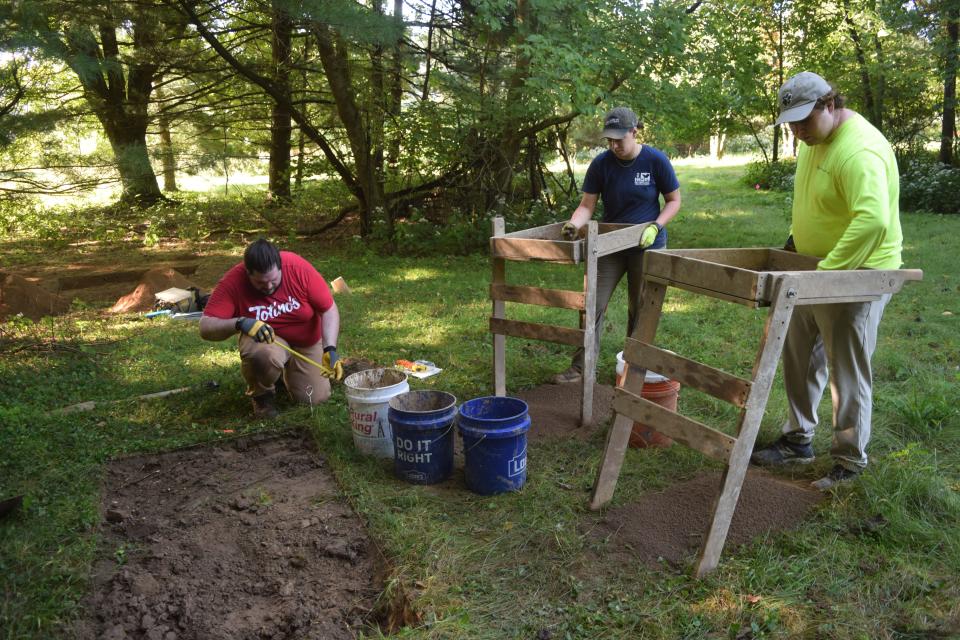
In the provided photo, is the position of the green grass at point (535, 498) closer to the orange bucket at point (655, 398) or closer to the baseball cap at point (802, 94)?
the orange bucket at point (655, 398)

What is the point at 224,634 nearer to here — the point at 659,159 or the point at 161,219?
the point at 659,159

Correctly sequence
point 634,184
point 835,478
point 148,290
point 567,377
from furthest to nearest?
point 148,290, point 567,377, point 634,184, point 835,478

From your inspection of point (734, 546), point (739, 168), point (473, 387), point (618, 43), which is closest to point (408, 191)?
point (618, 43)

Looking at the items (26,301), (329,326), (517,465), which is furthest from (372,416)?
(26,301)

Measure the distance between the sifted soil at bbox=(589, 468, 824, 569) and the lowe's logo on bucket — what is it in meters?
0.49

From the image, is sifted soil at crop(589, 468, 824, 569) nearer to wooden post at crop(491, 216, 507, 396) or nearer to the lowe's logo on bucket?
the lowe's logo on bucket

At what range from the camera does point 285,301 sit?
459 cm

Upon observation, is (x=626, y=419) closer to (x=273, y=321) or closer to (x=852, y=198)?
(x=852, y=198)

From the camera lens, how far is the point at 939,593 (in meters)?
2.57

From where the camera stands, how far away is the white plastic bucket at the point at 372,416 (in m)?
3.86

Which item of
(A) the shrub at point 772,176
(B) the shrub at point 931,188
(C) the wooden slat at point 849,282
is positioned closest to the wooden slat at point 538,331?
A: (C) the wooden slat at point 849,282

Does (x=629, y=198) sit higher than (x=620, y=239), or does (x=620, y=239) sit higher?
(x=629, y=198)

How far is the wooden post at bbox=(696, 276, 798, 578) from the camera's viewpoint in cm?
263

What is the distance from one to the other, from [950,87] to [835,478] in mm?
13476
